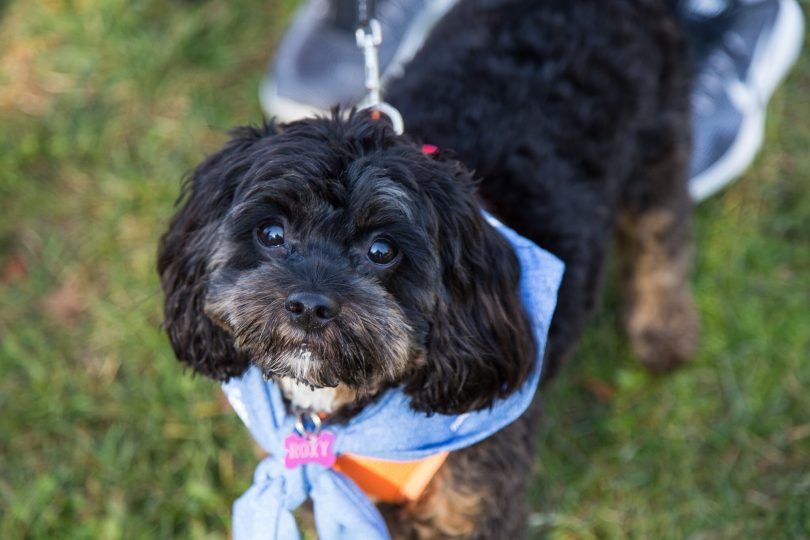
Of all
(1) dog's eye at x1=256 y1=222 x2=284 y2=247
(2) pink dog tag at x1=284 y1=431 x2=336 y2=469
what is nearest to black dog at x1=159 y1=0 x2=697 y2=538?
(1) dog's eye at x1=256 y1=222 x2=284 y2=247

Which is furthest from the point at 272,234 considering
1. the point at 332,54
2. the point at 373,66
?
the point at 332,54

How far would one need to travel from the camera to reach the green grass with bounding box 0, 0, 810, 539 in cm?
339

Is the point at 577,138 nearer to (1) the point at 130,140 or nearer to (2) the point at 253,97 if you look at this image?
(2) the point at 253,97

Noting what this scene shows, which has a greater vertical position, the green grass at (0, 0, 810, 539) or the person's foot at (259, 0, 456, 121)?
the person's foot at (259, 0, 456, 121)

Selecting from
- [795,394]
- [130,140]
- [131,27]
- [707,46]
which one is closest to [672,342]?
[795,394]

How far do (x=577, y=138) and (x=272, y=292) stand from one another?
128 centimetres

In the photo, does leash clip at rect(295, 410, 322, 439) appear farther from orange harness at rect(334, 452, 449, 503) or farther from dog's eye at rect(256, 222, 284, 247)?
dog's eye at rect(256, 222, 284, 247)

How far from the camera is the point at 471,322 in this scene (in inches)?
90.6

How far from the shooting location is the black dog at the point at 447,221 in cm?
214

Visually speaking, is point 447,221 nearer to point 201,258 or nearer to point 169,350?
point 201,258

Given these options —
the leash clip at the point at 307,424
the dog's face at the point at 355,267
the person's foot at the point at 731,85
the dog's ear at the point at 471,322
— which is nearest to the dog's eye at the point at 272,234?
the dog's face at the point at 355,267

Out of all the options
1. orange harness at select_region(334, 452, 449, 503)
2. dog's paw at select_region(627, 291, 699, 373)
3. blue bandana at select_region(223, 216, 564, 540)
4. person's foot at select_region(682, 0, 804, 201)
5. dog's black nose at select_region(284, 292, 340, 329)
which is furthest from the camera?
person's foot at select_region(682, 0, 804, 201)

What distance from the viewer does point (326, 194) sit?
2148mm

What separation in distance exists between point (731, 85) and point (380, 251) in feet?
9.01
